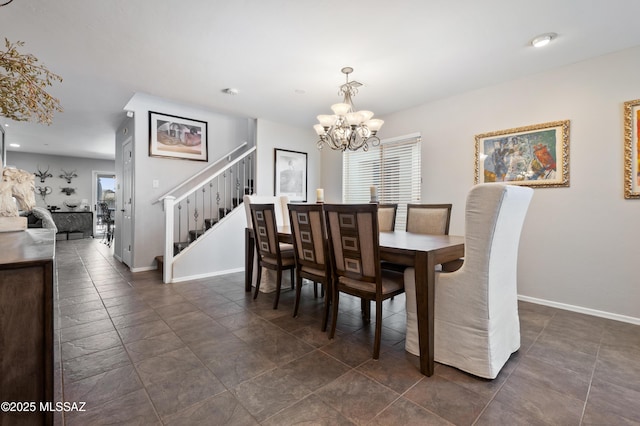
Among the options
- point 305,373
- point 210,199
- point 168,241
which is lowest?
point 305,373

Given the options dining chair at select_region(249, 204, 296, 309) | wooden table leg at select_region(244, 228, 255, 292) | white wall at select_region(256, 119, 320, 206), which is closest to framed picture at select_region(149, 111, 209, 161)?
white wall at select_region(256, 119, 320, 206)

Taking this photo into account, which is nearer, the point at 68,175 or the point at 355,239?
the point at 355,239

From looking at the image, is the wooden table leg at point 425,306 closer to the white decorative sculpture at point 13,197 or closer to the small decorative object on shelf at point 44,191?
the white decorative sculpture at point 13,197

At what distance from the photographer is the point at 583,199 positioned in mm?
2936

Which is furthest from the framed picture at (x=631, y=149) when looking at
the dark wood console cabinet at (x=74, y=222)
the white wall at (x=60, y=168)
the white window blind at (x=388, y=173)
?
the white wall at (x=60, y=168)

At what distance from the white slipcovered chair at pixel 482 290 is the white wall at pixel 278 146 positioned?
3.69m

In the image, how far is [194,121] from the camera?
→ 4.77 metres

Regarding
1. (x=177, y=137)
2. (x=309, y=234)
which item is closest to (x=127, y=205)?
(x=177, y=137)

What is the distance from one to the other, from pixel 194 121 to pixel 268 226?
2929 mm

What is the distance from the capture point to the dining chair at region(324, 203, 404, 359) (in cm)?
195

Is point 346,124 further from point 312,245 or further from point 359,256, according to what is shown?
point 359,256

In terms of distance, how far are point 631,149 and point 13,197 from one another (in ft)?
16.3

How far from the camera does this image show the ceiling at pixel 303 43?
2195 mm

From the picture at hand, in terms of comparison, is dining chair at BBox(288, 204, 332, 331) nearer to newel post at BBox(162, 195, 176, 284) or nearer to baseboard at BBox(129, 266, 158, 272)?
newel post at BBox(162, 195, 176, 284)
